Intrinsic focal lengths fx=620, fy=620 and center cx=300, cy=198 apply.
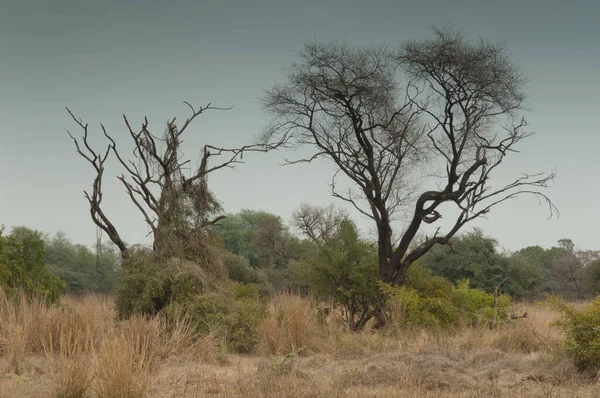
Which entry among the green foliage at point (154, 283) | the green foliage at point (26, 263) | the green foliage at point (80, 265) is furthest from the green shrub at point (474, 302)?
the green foliage at point (80, 265)

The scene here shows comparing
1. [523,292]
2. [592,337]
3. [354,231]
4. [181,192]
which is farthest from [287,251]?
[592,337]

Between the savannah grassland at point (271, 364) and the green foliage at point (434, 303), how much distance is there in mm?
1717

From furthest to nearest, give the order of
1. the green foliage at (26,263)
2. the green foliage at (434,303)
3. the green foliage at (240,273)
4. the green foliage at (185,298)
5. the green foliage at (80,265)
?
the green foliage at (80,265)
the green foliage at (240,273)
the green foliage at (26,263)
the green foliage at (434,303)
the green foliage at (185,298)

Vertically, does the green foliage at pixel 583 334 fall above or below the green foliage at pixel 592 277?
below

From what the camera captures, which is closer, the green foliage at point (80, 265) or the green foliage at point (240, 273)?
the green foliage at point (240, 273)

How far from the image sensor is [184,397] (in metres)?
6.35

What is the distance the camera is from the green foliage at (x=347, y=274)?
17.0 m

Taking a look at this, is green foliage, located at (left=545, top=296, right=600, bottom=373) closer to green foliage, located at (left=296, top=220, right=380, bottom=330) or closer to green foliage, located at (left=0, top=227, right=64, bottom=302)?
green foliage, located at (left=296, top=220, right=380, bottom=330)

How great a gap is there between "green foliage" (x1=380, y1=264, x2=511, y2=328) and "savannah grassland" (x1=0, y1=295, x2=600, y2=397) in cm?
172

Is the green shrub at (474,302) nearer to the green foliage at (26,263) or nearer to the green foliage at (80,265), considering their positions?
Result: the green foliage at (26,263)

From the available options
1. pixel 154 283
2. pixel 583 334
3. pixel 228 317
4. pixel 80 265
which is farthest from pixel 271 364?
pixel 80 265

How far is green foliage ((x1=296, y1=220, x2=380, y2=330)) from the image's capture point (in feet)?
55.9

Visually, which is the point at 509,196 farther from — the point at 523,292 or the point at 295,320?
the point at 523,292

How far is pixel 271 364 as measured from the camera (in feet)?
27.9
